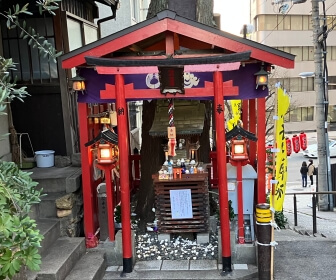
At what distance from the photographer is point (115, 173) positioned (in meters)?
9.20

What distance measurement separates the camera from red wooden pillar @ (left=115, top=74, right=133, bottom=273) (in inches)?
278

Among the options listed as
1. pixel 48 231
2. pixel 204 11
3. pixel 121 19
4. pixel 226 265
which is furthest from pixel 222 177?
pixel 121 19

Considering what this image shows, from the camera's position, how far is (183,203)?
790 cm

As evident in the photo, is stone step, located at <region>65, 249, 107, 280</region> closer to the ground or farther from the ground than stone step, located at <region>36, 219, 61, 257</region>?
closer to the ground

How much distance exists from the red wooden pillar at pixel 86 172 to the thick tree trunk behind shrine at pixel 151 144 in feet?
4.90

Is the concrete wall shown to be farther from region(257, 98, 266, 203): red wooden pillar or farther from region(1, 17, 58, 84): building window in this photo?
region(257, 98, 266, 203): red wooden pillar

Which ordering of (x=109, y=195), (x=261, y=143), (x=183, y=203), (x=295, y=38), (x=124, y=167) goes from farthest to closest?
(x=295, y=38)
(x=183, y=203)
(x=109, y=195)
(x=261, y=143)
(x=124, y=167)

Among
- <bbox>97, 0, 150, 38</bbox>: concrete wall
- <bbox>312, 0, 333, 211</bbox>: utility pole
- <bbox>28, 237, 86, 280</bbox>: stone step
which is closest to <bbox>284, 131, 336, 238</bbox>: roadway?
<bbox>312, 0, 333, 211</bbox>: utility pole

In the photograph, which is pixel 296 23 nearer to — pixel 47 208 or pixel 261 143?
pixel 261 143

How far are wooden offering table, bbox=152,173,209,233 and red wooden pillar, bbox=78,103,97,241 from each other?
133 centimetres

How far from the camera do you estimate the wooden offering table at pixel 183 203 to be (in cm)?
786

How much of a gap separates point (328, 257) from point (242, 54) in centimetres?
443

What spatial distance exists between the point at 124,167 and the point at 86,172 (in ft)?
3.44

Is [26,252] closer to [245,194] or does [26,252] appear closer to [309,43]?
[245,194]
